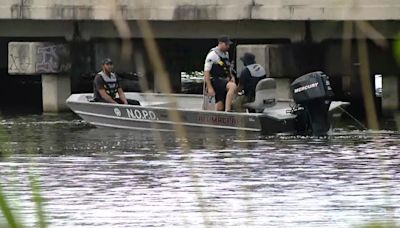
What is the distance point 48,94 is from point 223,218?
57.6ft

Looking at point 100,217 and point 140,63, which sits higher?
point 140,63

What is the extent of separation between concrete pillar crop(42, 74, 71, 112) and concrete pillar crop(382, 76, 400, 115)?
7.32 meters

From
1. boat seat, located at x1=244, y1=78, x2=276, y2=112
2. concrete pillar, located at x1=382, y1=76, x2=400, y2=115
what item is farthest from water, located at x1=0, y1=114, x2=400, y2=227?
concrete pillar, located at x1=382, y1=76, x2=400, y2=115

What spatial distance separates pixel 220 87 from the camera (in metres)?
19.2

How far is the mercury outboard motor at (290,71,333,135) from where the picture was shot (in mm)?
17859

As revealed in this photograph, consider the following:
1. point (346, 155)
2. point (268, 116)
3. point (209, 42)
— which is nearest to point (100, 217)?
point (346, 155)

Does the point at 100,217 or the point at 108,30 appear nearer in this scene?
the point at 100,217

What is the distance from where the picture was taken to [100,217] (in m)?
9.70

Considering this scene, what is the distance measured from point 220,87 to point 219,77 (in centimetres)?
17

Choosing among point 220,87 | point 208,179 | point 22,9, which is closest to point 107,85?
point 220,87

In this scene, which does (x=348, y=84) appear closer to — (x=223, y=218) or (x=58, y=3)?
(x=58, y=3)

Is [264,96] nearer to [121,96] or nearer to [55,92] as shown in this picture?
[121,96]

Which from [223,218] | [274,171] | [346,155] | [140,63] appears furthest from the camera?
[346,155]

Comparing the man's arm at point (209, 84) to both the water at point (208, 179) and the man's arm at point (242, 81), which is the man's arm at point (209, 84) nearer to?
the man's arm at point (242, 81)
